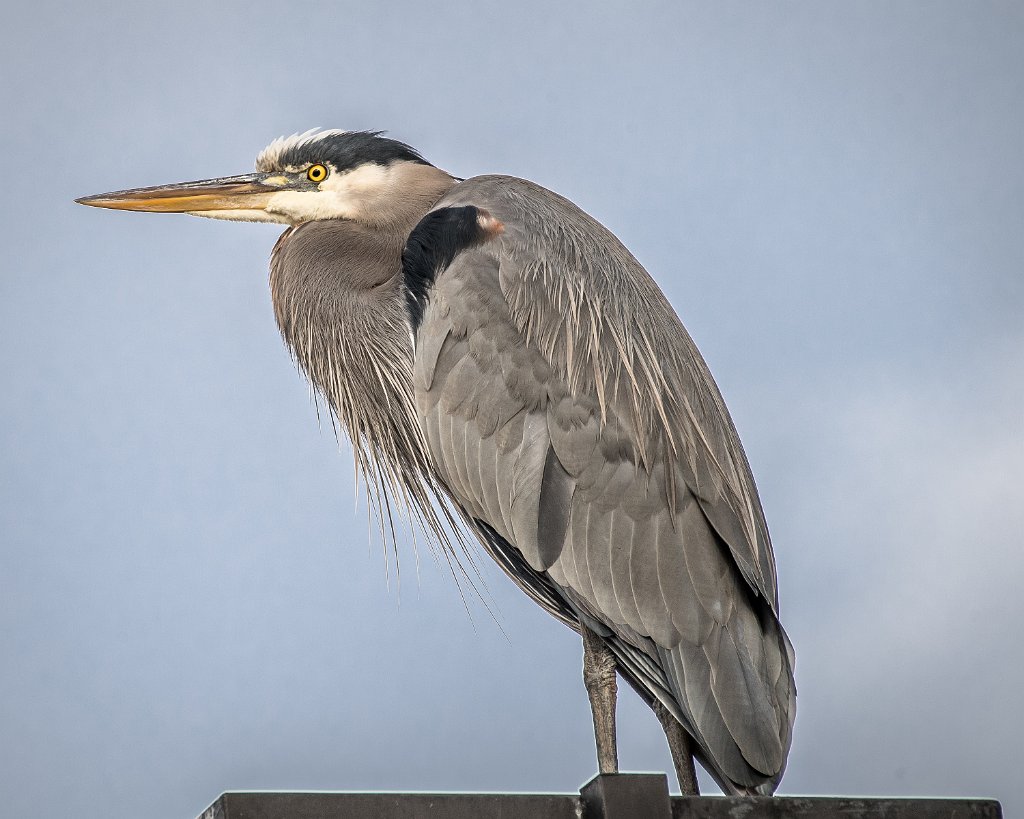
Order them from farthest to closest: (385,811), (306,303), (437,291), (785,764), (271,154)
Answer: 1. (271,154)
2. (306,303)
3. (437,291)
4. (785,764)
5. (385,811)

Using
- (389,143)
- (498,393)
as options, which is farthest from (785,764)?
(389,143)

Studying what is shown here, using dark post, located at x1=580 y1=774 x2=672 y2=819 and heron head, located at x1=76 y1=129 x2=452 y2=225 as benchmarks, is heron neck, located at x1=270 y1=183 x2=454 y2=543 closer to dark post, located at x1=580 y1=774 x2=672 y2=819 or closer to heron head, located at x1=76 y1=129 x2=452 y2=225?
heron head, located at x1=76 y1=129 x2=452 y2=225

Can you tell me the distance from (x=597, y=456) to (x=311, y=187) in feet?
4.76

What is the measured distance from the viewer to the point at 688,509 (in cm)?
334

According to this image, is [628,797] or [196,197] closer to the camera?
[628,797]

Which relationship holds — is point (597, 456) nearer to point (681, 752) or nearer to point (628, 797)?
point (681, 752)

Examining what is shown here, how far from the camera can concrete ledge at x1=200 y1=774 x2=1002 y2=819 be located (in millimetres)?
1996

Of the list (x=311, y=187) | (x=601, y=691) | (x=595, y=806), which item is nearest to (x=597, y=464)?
(x=601, y=691)

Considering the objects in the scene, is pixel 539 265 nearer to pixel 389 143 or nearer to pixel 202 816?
pixel 389 143

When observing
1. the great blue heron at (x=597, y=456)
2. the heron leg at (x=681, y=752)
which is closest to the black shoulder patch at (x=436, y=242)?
the great blue heron at (x=597, y=456)

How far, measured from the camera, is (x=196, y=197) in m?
4.16

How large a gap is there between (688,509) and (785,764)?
692mm

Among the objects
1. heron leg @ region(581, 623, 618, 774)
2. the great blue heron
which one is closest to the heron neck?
the great blue heron

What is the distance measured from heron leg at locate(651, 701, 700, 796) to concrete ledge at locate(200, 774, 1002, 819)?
1001mm
